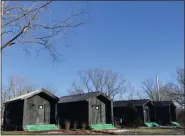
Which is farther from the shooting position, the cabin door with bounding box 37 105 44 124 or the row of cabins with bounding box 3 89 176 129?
the cabin door with bounding box 37 105 44 124

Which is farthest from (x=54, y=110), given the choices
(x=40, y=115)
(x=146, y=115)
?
(x=146, y=115)

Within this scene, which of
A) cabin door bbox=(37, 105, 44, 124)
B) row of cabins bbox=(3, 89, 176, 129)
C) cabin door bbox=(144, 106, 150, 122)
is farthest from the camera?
cabin door bbox=(144, 106, 150, 122)

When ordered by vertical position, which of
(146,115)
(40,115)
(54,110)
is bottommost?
(146,115)

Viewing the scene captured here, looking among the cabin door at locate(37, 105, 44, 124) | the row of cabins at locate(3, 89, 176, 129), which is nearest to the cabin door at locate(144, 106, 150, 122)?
the row of cabins at locate(3, 89, 176, 129)

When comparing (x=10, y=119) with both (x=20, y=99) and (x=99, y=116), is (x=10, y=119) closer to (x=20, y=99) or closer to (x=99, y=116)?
(x=20, y=99)

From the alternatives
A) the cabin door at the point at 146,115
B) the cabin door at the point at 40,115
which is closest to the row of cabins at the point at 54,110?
the cabin door at the point at 40,115

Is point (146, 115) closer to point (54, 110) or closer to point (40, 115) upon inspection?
point (54, 110)

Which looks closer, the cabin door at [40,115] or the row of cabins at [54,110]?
the row of cabins at [54,110]

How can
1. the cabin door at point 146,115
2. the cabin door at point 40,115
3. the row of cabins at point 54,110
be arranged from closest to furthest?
the row of cabins at point 54,110, the cabin door at point 40,115, the cabin door at point 146,115

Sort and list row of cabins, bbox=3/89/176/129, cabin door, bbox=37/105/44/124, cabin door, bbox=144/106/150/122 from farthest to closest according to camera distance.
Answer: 1. cabin door, bbox=144/106/150/122
2. cabin door, bbox=37/105/44/124
3. row of cabins, bbox=3/89/176/129

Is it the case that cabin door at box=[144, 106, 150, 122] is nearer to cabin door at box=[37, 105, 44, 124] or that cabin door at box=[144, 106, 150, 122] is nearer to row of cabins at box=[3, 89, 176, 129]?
row of cabins at box=[3, 89, 176, 129]

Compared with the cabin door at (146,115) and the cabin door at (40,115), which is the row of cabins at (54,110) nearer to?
the cabin door at (40,115)

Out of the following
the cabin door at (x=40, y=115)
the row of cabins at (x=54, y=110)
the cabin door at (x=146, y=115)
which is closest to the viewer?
the row of cabins at (x=54, y=110)

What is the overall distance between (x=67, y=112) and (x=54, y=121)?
4189mm
